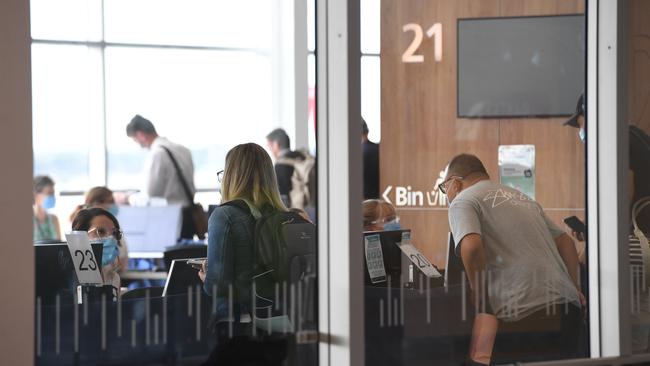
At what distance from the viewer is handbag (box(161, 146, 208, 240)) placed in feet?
11.4

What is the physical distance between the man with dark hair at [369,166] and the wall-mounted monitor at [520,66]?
0.48 meters

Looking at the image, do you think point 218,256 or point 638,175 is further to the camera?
point 638,175

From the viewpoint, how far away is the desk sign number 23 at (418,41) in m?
3.98

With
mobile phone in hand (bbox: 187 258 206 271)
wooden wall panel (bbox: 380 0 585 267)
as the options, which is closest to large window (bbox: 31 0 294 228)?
mobile phone in hand (bbox: 187 258 206 271)

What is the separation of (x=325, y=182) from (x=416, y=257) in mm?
561

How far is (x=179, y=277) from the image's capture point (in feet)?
11.5

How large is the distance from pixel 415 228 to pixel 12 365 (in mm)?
1727

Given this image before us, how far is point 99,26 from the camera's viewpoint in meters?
3.37

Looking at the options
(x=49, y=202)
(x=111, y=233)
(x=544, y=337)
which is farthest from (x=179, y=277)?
(x=544, y=337)

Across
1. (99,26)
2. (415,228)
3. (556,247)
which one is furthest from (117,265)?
(556,247)

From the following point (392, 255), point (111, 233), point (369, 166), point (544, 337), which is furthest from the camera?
point (544, 337)

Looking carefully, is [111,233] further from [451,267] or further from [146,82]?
[451,267]

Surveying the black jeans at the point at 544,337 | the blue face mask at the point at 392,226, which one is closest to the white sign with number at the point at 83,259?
the blue face mask at the point at 392,226

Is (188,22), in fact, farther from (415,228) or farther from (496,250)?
(496,250)
